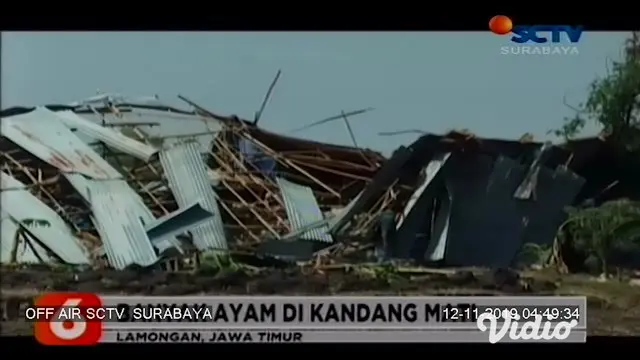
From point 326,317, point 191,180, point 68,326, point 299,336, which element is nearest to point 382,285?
point 326,317

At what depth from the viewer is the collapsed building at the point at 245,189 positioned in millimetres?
3254

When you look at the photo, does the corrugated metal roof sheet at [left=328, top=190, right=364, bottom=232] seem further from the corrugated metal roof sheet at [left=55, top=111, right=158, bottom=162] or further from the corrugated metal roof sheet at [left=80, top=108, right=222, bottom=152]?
the corrugated metal roof sheet at [left=55, top=111, right=158, bottom=162]

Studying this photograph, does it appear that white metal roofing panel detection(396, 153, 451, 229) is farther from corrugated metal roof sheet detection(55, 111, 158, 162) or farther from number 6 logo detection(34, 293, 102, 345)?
number 6 logo detection(34, 293, 102, 345)

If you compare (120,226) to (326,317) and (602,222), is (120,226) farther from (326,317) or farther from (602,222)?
(602,222)

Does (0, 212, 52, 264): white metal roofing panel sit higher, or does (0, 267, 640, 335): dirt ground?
(0, 212, 52, 264): white metal roofing panel

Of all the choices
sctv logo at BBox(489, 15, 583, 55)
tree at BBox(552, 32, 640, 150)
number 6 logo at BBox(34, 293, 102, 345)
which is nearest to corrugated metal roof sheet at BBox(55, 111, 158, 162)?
number 6 logo at BBox(34, 293, 102, 345)

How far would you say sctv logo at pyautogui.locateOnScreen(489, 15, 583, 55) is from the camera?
10.6ft

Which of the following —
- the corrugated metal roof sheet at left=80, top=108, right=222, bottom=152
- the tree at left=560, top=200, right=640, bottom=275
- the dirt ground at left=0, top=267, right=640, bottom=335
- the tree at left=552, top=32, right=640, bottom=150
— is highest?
the tree at left=552, top=32, right=640, bottom=150

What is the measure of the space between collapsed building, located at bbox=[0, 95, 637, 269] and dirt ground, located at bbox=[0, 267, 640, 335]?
0.21ft

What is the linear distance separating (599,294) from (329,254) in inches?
39.6

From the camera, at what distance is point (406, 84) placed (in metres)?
3.24

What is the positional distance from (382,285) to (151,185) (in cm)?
93

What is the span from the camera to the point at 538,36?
10.6 ft

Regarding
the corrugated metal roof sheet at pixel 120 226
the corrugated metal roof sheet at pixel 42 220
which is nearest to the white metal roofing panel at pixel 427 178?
the corrugated metal roof sheet at pixel 120 226
